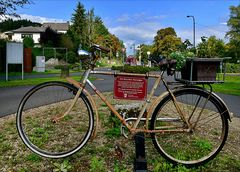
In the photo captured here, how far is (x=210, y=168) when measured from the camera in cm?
407

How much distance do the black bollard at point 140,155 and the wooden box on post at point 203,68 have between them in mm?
895

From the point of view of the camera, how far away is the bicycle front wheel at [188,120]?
4000mm

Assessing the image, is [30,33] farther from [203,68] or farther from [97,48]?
[203,68]

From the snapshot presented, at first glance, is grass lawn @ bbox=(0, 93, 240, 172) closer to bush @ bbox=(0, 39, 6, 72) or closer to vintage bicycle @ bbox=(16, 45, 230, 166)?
vintage bicycle @ bbox=(16, 45, 230, 166)

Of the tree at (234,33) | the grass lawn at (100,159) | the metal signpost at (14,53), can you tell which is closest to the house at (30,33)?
the tree at (234,33)


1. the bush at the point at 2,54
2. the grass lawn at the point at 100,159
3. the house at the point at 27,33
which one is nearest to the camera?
the grass lawn at the point at 100,159

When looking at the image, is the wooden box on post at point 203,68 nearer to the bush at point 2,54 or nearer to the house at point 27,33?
the bush at point 2,54

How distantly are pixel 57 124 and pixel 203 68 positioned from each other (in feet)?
6.17

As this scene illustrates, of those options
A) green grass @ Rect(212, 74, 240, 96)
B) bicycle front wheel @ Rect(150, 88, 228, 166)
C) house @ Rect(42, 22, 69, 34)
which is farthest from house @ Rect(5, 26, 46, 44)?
bicycle front wheel @ Rect(150, 88, 228, 166)

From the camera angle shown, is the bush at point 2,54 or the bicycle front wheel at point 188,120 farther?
the bush at point 2,54

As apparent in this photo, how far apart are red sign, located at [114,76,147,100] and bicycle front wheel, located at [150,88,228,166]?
1.02 ft

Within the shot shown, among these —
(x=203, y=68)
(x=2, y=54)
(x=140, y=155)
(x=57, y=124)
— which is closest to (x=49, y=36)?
(x=2, y=54)

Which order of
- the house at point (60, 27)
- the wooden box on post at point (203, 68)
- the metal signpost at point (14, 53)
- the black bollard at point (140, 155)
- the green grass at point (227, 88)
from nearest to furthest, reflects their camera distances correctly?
the black bollard at point (140, 155) → the wooden box on post at point (203, 68) → the green grass at point (227, 88) → the metal signpost at point (14, 53) → the house at point (60, 27)

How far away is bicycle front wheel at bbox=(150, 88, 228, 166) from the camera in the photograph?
4000 mm
